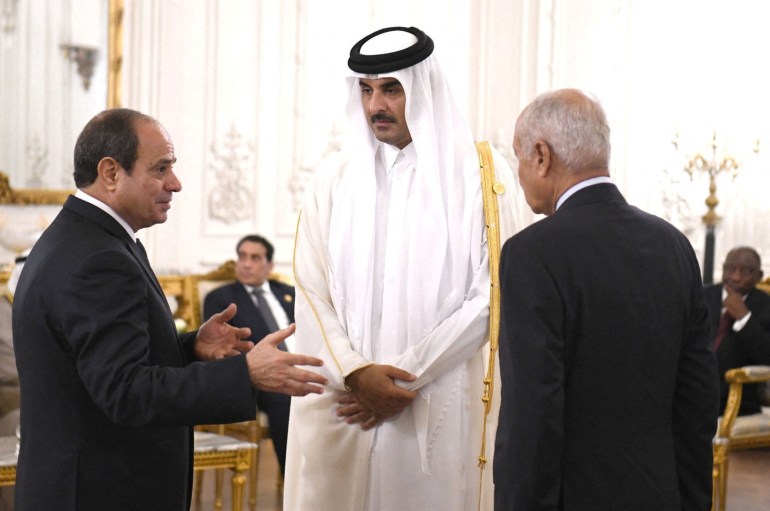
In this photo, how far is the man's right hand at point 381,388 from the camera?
9.56ft

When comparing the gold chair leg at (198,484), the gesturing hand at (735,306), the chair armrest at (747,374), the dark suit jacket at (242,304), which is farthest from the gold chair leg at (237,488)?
the gesturing hand at (735,306)

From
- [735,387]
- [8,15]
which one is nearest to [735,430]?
[735,387]

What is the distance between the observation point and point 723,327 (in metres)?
6.65

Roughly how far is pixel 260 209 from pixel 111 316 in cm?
497

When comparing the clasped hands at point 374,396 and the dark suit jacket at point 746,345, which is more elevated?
the clasped hands at point 374,396

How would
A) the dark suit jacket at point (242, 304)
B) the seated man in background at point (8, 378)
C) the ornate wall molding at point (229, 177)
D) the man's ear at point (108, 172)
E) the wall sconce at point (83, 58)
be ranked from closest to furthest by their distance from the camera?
the man's ear at point (108, 172)
the seated man in background at point (8, 378)
the dark suit jacket at point (242, 304)
the wall sconce at point (83, 58)
the ornate wall molding at point (229, 177)

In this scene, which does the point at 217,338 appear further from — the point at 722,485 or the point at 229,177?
the point at 229,177

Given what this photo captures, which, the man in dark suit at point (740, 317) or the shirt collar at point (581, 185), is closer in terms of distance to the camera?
the shirt collar at point (581, 185)

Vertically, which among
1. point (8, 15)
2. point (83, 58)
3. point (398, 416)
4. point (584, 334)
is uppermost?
point (8, 15)

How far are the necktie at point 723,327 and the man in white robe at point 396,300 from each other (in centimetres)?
391

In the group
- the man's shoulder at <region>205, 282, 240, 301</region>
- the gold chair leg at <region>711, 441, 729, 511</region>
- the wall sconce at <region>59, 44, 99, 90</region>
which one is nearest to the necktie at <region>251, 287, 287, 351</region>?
the man's shoulder at <region>205, 282, 240, 301</region>

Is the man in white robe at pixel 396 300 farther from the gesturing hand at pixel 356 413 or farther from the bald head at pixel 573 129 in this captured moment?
the bald head at pixel 573 129

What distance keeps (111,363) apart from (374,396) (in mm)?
1008

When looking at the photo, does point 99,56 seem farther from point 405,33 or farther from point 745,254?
point 745,254
